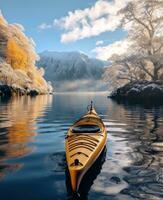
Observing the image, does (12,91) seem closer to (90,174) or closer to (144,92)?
(144,92)

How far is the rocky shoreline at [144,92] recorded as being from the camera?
4478 cm

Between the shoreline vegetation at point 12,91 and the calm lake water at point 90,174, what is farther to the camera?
the shoreline vegetation at point 12,91

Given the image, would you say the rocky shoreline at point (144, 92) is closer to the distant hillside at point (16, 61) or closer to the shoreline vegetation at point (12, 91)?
the shoreline vegetation at point (12, 91)

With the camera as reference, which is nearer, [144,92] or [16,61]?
[144,92]

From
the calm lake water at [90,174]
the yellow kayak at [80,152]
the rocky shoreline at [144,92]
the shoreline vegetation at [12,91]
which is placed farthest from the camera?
the shoreline vegetation at [12,91]

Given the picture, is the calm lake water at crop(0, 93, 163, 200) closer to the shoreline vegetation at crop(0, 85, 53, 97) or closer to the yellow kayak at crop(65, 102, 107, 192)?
the yellow kayak at crop(65, 102, 107, 192)

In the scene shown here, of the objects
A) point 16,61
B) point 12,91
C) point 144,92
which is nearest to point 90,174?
point 144,92

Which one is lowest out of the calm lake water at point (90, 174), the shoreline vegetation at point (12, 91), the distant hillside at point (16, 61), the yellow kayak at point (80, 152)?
the calm lake water at point (90, 174)

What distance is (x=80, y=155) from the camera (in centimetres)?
768

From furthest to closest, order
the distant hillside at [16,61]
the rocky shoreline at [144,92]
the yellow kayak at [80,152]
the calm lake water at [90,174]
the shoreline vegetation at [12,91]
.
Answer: the distant hillside at [16,61] → the shoreline vegetation at [12,91] → the rocky shoreline at [144,92] → the calm lake water at [90,174] → the yellow kayak at [80,152]

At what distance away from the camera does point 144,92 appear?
151 ft

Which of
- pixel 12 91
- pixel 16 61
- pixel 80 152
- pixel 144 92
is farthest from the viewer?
pixel 16 61

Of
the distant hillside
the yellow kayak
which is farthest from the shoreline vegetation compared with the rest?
the yellow kayak

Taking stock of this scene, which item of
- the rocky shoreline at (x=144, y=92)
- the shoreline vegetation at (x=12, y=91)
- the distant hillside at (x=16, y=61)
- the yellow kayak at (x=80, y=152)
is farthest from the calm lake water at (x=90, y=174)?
the distant hillside at (x=16, y=61)
